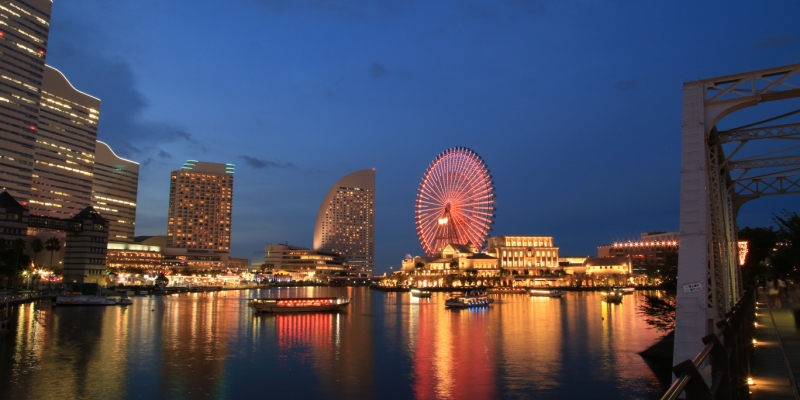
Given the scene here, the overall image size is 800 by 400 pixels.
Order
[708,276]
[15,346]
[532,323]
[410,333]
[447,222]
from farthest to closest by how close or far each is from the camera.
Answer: [447,222]
[532,323]
[410,333]
[15,346]
[708,276]

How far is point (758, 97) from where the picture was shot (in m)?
12.0

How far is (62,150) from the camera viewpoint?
156625 millimetres

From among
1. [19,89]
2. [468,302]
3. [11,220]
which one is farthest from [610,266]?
[19,89]

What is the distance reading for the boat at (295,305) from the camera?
215 feet

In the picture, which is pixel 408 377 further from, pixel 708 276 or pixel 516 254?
pixel 516 254

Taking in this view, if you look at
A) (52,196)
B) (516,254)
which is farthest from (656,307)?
(52,196)

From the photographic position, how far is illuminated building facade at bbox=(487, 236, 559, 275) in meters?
151

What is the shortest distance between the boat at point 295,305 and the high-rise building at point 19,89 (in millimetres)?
86965

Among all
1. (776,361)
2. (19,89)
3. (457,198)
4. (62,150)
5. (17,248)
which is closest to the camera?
(776,361)

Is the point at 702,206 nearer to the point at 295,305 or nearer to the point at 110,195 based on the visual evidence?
the point at 295,305

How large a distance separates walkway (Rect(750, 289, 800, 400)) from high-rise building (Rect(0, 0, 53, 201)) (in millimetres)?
140391

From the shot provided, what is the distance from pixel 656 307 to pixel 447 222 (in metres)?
79.7

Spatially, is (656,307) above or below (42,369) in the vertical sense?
above

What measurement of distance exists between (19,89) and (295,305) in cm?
9741
